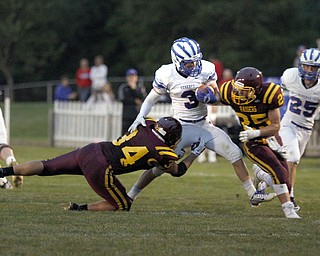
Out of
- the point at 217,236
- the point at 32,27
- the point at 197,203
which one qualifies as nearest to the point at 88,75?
the point at 32,27

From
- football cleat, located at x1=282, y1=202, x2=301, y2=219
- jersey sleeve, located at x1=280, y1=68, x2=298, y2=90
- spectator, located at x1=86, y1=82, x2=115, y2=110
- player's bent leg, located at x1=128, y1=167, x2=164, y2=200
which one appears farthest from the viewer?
spectator, located at x1=86, y1=82, x2=115, y2=110

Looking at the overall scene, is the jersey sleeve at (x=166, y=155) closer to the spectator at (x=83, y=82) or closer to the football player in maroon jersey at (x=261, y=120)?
the football player in maroon jersey at (x=261, y=120)

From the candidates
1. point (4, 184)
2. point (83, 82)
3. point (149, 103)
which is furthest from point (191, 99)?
point (83, 82)

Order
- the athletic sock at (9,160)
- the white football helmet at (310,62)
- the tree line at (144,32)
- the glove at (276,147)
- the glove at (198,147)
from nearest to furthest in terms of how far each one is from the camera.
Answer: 1. the glove at (276,147)
2. the glove at (198,147)
3. the white football helmet at (310,62)
4. the athletic sock at (9,160)
5. the tree line at (144,32)

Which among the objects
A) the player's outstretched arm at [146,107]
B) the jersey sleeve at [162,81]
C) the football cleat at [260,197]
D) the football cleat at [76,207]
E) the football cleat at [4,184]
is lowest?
the football cleat at [4,184]

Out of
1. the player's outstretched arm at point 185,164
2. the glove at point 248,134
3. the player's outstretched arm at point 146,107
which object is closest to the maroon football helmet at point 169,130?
the player's outstretched arm at point 185,164

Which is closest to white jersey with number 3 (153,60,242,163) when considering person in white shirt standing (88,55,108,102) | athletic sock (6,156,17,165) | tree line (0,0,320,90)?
athletic sock (6,156,17,165)

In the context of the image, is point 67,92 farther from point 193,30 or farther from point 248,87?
point 248,87

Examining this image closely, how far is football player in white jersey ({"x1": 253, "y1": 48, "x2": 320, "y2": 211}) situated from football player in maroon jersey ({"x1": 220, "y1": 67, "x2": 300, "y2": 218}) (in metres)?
0.94

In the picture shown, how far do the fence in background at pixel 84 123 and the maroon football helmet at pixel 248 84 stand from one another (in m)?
9.67

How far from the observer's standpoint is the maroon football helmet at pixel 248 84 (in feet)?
29.0

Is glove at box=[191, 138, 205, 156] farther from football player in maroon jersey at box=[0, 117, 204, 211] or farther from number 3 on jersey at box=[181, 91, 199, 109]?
football player in maroon jersey at box=[0, 117, 204, 211]

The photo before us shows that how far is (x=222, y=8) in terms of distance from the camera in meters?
31.0

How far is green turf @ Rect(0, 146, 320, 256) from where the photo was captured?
6.86 metres
